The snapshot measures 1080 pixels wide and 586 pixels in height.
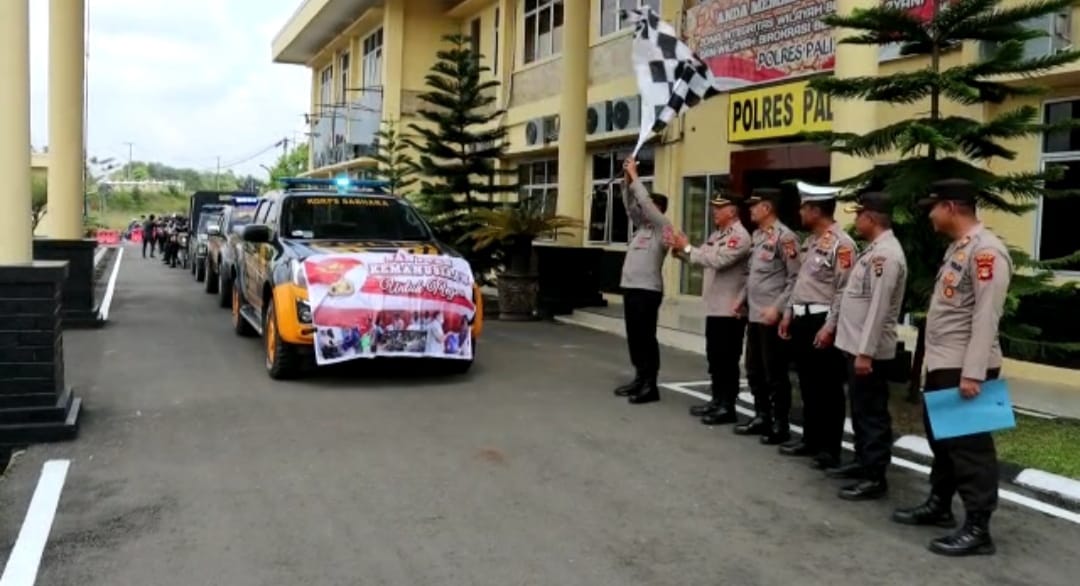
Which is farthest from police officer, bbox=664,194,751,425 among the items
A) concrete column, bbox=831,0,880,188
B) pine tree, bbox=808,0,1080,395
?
concrete column, bbox=831,0,880,188

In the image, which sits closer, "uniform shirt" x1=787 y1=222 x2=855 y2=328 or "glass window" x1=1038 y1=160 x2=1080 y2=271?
"uniform shirt" x1=787 y1=222 x2=855 y2=328

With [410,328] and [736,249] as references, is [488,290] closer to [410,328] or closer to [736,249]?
[410,328]

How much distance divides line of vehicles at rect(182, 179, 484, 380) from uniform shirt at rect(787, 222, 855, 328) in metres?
3.68

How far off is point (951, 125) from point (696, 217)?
9.95 m

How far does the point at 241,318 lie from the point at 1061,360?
967 cm

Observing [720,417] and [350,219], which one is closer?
[720,417]

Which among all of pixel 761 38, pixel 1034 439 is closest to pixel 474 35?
pixel 761 38

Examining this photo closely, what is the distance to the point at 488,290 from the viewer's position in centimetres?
2039

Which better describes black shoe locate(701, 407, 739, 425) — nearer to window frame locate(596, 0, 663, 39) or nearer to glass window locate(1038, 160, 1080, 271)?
glass window locate(1038, 160, 1080, 271)

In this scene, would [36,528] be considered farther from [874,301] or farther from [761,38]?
[761,38]

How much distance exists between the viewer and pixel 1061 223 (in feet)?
35.4

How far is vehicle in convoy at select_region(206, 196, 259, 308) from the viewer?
14.5 metres

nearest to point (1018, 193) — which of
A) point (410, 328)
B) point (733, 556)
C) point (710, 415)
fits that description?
point (710, 415)

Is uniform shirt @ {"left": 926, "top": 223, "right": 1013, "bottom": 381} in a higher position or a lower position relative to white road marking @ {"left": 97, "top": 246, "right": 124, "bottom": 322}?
higher
